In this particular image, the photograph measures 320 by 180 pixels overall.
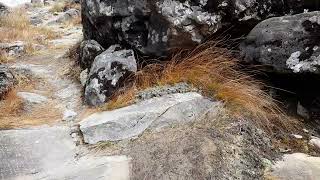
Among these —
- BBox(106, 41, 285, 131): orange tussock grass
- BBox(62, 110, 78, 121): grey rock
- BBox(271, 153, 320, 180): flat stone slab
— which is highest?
BBox(106, 41, 285, 131): orange tussock grass

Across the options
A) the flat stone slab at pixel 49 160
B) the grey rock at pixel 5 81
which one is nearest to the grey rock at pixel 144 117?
the flat stone slab at pixel 49 160

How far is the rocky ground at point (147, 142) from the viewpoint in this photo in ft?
14.2

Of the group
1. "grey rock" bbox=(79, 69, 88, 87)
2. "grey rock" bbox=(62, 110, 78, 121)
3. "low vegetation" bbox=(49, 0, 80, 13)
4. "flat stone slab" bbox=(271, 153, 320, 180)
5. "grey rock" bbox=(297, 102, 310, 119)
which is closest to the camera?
"flat stone slab" bbox=(271, 153, 320, 180)

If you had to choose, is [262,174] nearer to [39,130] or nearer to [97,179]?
[97,179]

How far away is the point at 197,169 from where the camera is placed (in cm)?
427

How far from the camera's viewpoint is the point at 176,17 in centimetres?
582

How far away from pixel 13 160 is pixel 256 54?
326cm

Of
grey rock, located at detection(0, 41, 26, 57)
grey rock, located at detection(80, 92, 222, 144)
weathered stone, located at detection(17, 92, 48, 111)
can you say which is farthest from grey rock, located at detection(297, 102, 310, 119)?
grey rock, located at detection(0, 41, 26, 57)

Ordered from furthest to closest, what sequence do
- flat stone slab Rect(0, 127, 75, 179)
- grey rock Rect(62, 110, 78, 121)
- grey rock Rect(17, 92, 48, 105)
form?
1. grey rock Rect(17, 92, 48, 105)
2. grey rock Rect(62, 110, 78, 121)
3. flat stone slab Rect(0, 127, 75, 179)

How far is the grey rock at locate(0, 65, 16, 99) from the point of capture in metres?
6.34

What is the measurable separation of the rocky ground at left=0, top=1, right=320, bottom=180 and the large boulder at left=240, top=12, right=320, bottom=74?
0.12 metres

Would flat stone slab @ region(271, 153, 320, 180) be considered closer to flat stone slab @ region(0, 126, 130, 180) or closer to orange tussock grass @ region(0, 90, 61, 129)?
flat stone slab @ region(0, 126, 130, 180)

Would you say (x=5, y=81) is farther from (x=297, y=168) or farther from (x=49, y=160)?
(x=297, y=168)

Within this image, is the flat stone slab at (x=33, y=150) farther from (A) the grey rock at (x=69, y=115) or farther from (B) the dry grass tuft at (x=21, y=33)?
(B) the dry grass tuft at (x=21, y=33)
